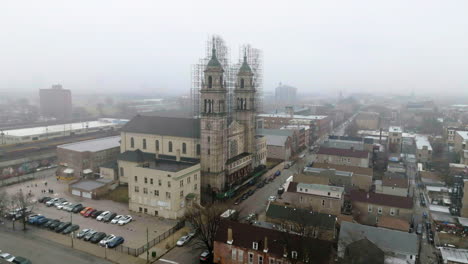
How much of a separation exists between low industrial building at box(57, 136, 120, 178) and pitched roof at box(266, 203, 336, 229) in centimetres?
3166

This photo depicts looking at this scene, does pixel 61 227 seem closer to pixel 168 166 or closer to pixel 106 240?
pixel 106 240

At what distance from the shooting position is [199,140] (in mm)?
46469

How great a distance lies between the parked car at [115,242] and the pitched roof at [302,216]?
14072 mm

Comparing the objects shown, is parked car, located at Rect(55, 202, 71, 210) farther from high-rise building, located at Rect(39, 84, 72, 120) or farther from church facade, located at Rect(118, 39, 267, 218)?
high-rise building, located at Rect(39, 84, 72, 120)

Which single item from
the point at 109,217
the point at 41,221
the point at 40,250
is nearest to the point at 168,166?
the point at 109,217

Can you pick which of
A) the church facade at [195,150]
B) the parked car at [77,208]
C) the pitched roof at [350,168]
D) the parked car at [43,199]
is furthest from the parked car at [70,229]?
the pitched roof at [350,168]

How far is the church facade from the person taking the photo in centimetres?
3712

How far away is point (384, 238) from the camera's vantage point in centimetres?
2606

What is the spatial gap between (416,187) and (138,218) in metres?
39.8

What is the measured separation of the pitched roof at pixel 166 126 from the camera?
47562mm

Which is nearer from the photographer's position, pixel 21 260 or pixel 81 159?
pixel 21 260

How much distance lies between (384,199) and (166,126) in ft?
103

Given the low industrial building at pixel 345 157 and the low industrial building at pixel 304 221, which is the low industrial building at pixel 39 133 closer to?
the low industrial building at pixel 345 157

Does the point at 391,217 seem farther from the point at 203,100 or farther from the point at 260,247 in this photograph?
the point at 203,100
